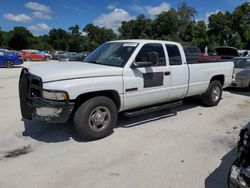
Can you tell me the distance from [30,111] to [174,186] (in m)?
3.06

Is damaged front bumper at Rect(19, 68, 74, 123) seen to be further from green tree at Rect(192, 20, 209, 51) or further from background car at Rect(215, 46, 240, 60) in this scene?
green tree at Rect(192, 20, 209, 51)

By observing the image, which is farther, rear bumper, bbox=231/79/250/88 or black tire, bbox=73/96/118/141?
rear bumper, bbox=231/79/250/88

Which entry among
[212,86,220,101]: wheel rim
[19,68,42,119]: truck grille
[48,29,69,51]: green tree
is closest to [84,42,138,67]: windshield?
[19,68,42,119]: truck grille

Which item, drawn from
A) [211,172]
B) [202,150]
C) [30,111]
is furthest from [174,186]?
[30,111]

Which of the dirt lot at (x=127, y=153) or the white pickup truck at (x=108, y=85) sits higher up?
the white pickup truck at (x=108, y=85)

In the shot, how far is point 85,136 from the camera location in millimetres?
4910

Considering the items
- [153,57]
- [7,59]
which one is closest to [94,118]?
[153,57]

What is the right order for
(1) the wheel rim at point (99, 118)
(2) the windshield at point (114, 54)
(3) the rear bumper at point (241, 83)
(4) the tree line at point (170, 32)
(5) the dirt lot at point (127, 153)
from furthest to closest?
(4) the tree line at point (170, 32) < (3) the rear bumper at point (241, 83) < (2) the windshield at point (114, 54) < (1) the wheel rim at point (99, 118) < (5) the dirt lot at point (127, 153)

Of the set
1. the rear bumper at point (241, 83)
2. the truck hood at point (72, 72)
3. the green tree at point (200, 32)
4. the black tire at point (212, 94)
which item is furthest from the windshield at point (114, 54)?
the green tree at point (200, 32)

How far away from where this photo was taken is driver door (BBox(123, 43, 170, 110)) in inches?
211

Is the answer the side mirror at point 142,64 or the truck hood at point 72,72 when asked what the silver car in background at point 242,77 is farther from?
the truck hood at point 72,72

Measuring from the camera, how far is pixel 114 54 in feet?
18.9

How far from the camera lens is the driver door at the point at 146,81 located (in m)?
5.35

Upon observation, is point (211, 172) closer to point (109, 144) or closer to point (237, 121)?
point (109, 144)
